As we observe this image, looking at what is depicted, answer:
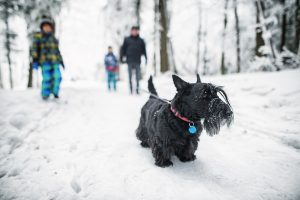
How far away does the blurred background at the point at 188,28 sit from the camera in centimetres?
1001

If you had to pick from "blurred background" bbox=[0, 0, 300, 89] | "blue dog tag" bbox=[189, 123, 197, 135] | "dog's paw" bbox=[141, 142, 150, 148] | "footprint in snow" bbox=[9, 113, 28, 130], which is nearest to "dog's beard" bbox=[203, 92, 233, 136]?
"blue dog tag" bbox=[189, 123, 197, 135]

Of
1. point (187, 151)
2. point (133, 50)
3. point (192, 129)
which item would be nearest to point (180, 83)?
point (192, 129)

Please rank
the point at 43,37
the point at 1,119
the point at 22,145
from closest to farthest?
the point at 22,145 → the point at 1,119 → the point at 43,37

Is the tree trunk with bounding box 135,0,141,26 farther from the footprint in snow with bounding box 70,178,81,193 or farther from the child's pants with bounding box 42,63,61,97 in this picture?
the footprint in snow with bounding box 70,178,81,193

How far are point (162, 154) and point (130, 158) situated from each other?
0.59 metres

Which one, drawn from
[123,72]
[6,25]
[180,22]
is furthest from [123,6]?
[123,72]

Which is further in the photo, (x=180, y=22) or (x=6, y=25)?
(x=180, y=22)

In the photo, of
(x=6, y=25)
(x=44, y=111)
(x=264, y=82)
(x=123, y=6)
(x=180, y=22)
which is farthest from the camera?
(x=180, y=22)

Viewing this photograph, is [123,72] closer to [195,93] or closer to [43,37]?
[43,37]

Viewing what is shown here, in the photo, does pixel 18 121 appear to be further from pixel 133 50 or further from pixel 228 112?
pixel 133 50

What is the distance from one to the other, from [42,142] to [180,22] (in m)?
18.0

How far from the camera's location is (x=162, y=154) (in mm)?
2930

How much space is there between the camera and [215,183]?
2508 millimetres

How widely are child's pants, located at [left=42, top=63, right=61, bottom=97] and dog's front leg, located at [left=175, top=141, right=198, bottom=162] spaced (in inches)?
181
